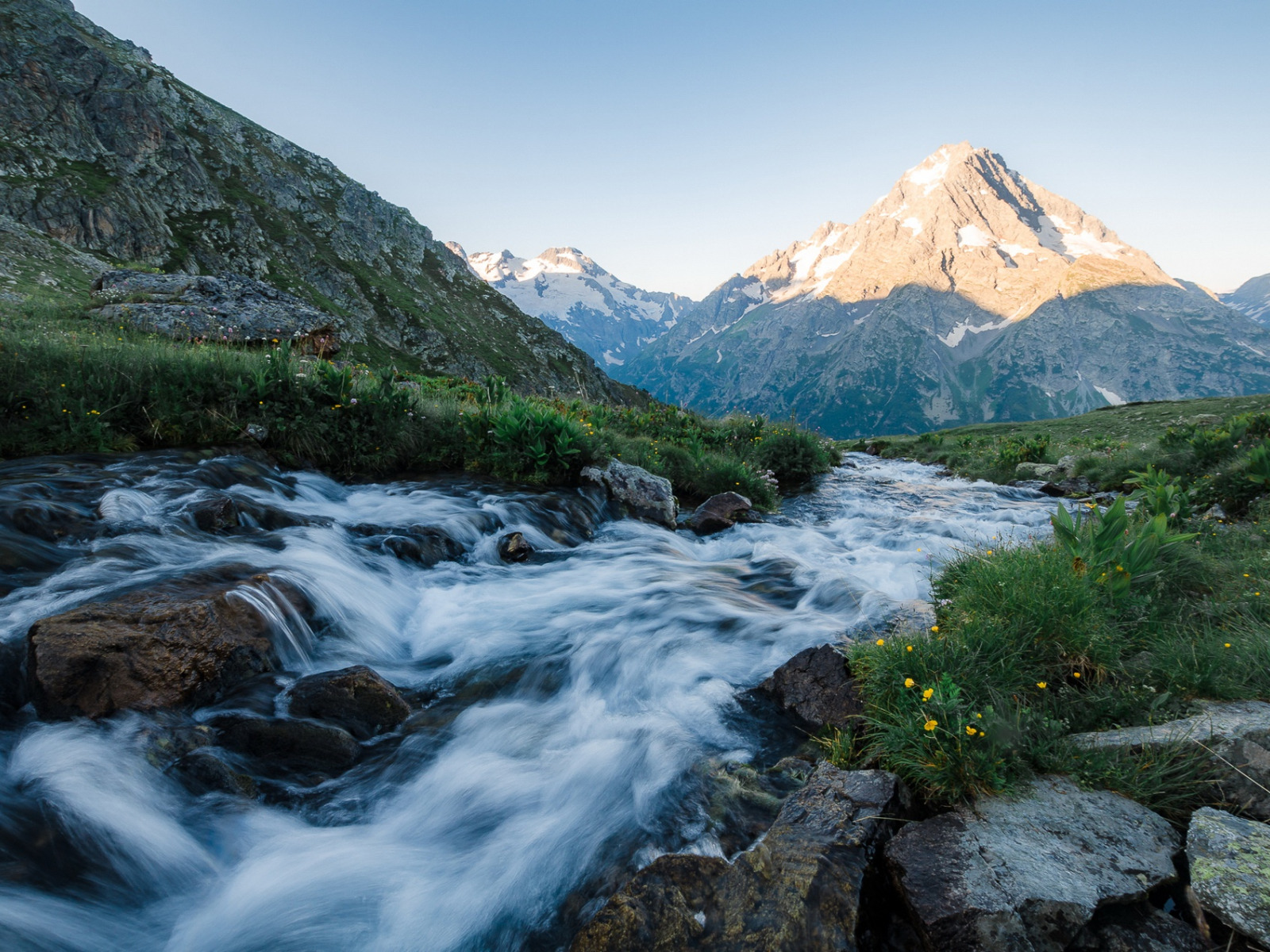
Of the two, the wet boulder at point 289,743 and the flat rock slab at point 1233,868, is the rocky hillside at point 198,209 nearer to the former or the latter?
the wet boulder at point 289,743

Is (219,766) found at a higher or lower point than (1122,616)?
lower

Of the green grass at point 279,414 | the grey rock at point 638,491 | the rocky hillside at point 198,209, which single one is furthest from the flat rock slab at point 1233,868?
the rocky hillside at point 198,209

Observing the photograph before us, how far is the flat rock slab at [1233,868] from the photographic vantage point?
6.54 feet

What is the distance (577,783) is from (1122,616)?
4206 millimetres

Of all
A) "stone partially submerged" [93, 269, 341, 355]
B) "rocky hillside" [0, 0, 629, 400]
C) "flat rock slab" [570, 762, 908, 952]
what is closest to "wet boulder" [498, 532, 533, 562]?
"flat rock slab" [570, 762, 908, 952]

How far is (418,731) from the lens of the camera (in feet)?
14.4

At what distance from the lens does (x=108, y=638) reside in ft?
12.4

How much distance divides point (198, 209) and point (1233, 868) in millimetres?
78662

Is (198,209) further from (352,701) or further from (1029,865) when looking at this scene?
(1029,865)

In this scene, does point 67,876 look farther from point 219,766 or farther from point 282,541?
point 282,541

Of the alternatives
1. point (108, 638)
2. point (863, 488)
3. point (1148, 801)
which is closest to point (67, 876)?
point (108, 638)

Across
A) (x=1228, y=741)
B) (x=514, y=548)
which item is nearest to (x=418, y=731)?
(x=514, y=548)

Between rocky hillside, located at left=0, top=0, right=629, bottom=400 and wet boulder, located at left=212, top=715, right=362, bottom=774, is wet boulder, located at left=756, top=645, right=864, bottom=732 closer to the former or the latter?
wet boulder, located at left=212, top=715, right=362, bottom=774

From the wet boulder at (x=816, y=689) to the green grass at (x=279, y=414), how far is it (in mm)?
6625
